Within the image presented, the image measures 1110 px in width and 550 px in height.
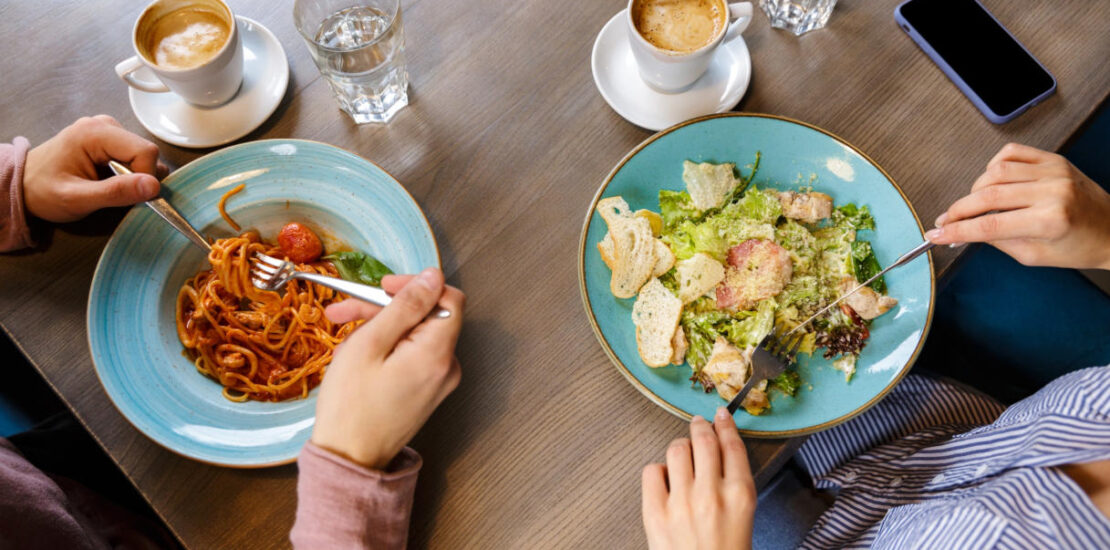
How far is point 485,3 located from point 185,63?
2.05 ft

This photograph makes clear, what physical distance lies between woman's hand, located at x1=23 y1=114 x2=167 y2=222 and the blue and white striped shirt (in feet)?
4.80

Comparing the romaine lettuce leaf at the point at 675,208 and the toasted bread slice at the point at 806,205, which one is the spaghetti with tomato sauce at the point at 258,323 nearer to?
the romaine lettuce leaf at the point at 675,208

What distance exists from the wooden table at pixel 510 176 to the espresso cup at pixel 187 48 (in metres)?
0.13

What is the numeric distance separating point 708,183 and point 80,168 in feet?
3.87

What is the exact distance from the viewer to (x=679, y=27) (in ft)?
4.35

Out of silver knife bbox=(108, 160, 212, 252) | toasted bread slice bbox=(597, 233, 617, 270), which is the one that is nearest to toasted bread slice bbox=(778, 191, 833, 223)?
toasted bread slice bbox=(597, 233, 617, 270)

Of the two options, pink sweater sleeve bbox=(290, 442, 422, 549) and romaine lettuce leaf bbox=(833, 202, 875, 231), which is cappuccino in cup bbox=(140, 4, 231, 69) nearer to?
pink sweater sleeve bbox=(290, 442, 422, 549)

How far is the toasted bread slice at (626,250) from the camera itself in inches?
47.3

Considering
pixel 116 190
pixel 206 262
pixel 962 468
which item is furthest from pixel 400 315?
pixel 962 468

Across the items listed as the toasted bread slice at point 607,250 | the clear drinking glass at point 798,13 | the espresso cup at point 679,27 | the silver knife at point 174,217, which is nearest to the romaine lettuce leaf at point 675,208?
the toasted bread slice at point 607,250

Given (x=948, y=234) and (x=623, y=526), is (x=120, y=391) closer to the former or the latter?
(x=623, y=526)

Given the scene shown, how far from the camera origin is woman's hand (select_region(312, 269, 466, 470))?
41.4 inches

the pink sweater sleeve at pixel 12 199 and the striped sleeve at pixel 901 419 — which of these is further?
the striped sleeve at pixel 901 419

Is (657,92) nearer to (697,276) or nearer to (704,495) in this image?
(697,276)
